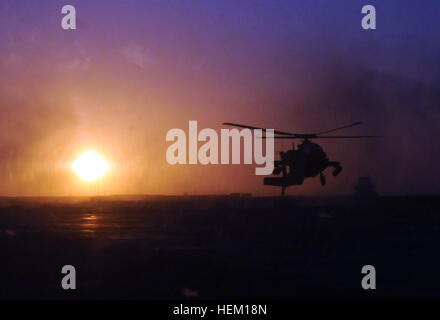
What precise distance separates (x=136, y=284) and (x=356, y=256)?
12.1 metres

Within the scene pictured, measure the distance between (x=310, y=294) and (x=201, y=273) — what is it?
5314mm

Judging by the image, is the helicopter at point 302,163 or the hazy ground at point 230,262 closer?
the hazy ground at point 230,262

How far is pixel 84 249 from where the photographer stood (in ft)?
101

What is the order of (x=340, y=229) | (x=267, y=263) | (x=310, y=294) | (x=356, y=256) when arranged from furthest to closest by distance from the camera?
(x=340, y=229)
(x=356, y=256)
(x=267, y=263)
(x=310, y=294)

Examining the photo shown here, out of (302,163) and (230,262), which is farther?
(302,163)

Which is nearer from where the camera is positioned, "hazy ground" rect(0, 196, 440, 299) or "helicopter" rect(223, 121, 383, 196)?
"hazy ground" rect(0, 196, 440, 299)

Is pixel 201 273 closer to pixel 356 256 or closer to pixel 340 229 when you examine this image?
pixel 356 256

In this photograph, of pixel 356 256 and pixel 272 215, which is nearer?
pixel 356 256

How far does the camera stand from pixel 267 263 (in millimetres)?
25203

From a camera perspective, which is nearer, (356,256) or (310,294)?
(310,294)

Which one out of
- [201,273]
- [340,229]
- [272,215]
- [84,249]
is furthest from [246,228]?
[201,273]

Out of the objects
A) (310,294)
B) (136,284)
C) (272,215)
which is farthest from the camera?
(272,215)
